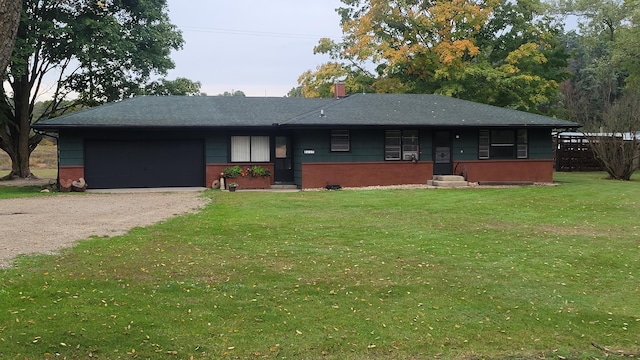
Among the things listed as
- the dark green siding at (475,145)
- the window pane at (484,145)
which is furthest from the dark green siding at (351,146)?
the window pane at (484,145)

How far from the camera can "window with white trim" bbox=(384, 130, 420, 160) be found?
22609mm

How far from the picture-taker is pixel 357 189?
68.9 ft

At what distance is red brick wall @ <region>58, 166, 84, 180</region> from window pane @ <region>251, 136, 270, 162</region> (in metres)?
6.36

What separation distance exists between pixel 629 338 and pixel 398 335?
2.12 m

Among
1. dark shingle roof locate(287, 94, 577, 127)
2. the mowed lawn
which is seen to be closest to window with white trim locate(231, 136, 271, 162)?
dark shingle roof locate(287, 94, 577, 127)

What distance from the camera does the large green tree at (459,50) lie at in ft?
101

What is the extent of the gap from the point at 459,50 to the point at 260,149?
1388 centimetres

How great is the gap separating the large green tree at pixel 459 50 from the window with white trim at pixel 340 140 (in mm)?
10282

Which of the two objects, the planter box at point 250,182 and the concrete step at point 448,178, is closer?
the planter box at point 250,182

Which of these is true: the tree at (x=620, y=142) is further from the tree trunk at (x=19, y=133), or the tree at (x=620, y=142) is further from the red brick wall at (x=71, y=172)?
the tree trunk at (x=19, y=133)

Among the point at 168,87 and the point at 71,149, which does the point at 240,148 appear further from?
the point at 168,87

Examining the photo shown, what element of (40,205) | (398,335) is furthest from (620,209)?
(40,205)

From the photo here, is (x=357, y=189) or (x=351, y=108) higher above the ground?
(x=351, y=108)

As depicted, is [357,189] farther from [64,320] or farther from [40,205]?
[64,320]
